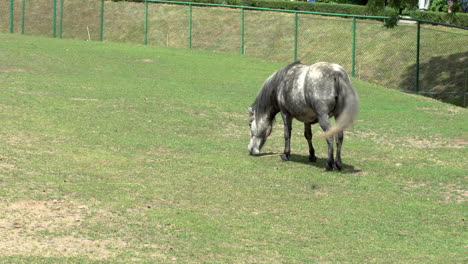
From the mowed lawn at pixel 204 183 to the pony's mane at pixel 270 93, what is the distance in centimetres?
100

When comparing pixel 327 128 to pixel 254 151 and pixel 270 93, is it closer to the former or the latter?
pixel 270 93

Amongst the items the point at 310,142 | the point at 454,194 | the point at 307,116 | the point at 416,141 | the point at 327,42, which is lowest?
the point at 454,194

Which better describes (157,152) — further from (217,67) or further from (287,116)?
(217,67)

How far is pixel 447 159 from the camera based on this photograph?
16.0m

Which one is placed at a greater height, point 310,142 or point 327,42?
point 327,42

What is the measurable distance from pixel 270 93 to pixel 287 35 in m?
28.8

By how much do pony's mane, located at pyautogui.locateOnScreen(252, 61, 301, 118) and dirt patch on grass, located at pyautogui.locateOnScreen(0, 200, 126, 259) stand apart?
532cm

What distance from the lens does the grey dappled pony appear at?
44.3 feet

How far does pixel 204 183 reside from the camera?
12.5m

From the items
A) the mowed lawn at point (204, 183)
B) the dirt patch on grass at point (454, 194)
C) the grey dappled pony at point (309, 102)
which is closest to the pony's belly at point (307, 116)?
the grey dappled pony at point (309, 102)

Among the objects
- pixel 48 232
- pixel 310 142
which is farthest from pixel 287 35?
pixel 48 232

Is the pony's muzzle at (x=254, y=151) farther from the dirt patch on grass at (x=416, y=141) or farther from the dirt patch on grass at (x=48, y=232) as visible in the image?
the dirt patch on grass at (x=48, y=232)

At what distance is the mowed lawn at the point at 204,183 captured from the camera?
9211 mm

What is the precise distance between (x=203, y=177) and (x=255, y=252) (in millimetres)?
4039
